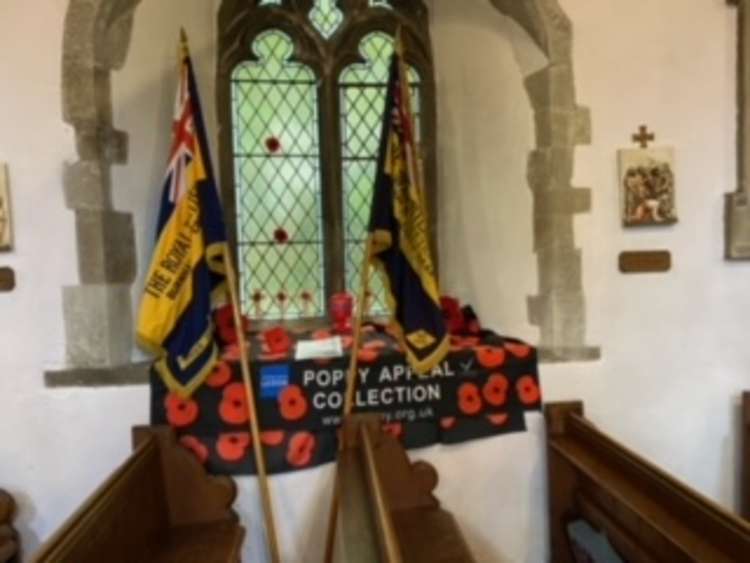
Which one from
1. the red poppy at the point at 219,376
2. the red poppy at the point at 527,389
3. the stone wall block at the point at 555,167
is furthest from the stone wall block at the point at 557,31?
the red poppy at the point at 219,376

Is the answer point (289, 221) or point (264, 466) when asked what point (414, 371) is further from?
point (289, 221)

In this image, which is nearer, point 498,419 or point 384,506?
point 384,506

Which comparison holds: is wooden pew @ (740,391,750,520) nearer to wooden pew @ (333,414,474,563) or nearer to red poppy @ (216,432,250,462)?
wooden pew @ (333,414,474,563)

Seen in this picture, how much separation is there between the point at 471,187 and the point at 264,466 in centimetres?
135

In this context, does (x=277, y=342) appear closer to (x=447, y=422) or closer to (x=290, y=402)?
(x=290, y=402)

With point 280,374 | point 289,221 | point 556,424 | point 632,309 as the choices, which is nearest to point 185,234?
point 280,374

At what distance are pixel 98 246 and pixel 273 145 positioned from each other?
920 millimetres

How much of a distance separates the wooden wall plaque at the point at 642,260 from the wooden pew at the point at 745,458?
552 millimetres

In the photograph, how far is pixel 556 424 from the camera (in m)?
2.23

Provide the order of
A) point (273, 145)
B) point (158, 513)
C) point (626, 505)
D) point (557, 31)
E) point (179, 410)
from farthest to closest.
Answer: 1. point (273, 145)
2. point (557, 31)
3. point (179, 410)
4. point (158, 513)
5. point (626, 505)

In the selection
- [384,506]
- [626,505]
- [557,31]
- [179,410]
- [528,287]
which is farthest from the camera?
[528,287]

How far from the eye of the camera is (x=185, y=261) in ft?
6.64

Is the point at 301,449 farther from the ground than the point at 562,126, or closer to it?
closer to it

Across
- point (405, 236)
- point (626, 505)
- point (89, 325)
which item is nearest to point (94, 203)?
point (89, 325)
